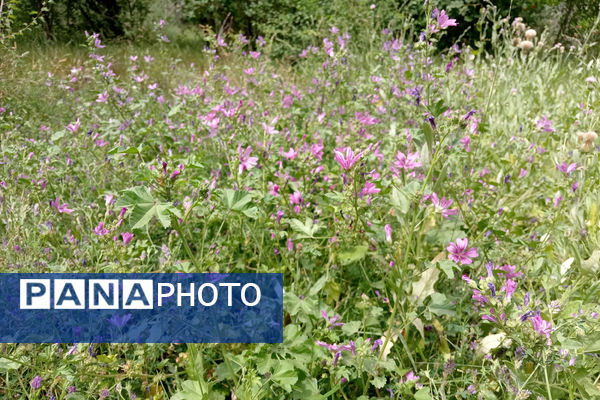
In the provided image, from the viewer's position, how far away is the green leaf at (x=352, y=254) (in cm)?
160

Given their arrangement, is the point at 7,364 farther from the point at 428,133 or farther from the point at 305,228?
the point at 428,133

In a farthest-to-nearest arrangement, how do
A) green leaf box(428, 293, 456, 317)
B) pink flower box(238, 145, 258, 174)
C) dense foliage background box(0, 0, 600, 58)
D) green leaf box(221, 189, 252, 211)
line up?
dense foliage background box(0, 0, 600, 58), pink flower box(238, 145, 258, 174), green leaf box(428, 293, 456, 317), green leaf box(221, 189, 252, 211)

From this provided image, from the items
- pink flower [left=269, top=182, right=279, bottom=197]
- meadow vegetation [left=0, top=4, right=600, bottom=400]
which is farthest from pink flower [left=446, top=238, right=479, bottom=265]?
pink flower [left=269, top=182, right=279, bottom=197]

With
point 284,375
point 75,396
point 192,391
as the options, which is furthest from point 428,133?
point 75,396

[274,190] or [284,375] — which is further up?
[274,190]

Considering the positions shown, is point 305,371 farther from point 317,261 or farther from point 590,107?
point 590,107

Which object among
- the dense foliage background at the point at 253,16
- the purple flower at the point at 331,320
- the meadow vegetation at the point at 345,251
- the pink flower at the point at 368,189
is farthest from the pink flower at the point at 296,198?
the dense foliage background at the point at 253,16

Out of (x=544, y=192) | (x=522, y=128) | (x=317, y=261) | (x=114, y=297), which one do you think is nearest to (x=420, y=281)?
(x=317, y=261)

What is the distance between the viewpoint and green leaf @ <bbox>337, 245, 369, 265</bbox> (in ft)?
5.26

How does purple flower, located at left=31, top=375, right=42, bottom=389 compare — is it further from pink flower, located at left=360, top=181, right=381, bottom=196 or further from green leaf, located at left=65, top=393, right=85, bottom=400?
pink flower, located at left=360, top=181, right=381, bottom=196

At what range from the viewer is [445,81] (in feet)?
9.14

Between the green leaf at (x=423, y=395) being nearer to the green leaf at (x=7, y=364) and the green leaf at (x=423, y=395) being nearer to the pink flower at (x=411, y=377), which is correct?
the pink flower at (x=411, y=377)

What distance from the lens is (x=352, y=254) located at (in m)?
1.62

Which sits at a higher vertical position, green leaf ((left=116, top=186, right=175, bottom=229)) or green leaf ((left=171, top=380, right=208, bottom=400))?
green leaf ((left=116, top=186, right=175, bottom=229))
